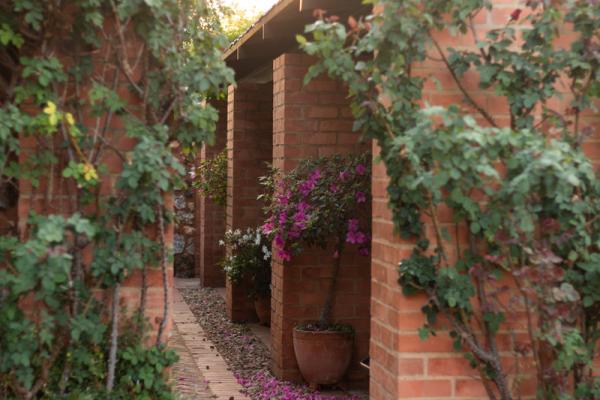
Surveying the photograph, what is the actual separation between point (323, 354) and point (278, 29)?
2.50 metres

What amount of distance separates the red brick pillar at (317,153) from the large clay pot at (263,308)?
217 centimetres

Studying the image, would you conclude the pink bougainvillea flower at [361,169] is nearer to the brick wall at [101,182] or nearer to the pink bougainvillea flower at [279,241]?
the pink bougainvillea flower at [279,241]

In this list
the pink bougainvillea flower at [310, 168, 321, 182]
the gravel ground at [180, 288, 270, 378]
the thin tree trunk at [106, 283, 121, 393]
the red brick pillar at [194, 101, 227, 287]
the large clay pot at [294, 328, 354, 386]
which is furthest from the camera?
the red brick pillar at [194, 101, 227, 287]

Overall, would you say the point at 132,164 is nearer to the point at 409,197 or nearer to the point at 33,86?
the point at 33,86

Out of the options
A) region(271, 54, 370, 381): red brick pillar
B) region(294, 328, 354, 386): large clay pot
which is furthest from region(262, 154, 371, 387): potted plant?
region(271, 54, 370, 381): red brick pillar

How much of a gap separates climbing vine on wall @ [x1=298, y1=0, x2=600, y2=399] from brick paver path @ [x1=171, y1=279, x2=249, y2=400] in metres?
2.17

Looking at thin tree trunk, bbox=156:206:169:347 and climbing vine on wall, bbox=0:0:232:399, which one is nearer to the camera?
climbing vine on wall, bbox=0:0:232:399

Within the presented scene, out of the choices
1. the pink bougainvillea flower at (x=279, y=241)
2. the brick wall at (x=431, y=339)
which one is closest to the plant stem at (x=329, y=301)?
the pink bougainvillea flower at (x=279, y=241)

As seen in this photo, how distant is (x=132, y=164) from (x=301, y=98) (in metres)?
3.66

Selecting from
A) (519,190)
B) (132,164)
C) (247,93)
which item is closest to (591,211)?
(519,190)

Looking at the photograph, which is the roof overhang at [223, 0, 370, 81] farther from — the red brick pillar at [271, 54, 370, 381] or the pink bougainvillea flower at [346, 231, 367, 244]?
the pink bougainvillea flower at [346, 231, 367, 244]

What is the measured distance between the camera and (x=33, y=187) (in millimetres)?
3668

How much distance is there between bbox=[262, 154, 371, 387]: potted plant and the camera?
20.3 feet

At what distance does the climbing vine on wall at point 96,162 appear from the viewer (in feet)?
11.5
